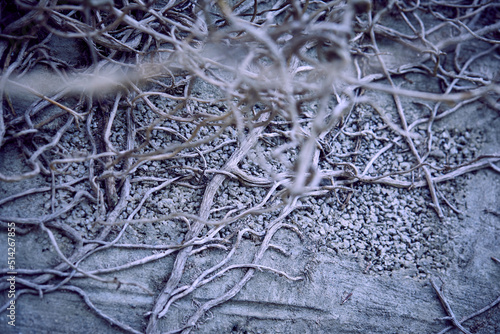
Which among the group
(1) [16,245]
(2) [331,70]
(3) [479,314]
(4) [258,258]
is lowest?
(3) [479,314]

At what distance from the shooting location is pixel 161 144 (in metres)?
1.56

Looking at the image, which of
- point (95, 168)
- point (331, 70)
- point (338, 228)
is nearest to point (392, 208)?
point (338, 228)

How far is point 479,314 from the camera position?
1.58 metres

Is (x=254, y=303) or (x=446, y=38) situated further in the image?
(x=446, y=38)

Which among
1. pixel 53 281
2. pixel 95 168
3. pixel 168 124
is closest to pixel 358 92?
pixel 168 124

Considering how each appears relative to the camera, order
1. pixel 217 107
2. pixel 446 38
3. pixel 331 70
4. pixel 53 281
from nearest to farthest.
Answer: pixel 331 70 → pixel 53 281 → pixel 217 107 → pixel 446 38

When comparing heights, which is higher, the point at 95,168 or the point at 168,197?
the point at 95,168

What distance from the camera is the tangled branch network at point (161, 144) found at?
1.30 metres

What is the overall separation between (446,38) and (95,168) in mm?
2143

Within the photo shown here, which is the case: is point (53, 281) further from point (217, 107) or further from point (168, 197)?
point (217, 107)

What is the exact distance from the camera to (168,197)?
1.51 metres

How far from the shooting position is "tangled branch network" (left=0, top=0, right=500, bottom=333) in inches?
51.1

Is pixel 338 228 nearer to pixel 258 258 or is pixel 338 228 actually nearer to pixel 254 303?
pixel 258 258

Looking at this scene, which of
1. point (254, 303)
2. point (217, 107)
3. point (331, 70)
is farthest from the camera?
point (217, 107)
